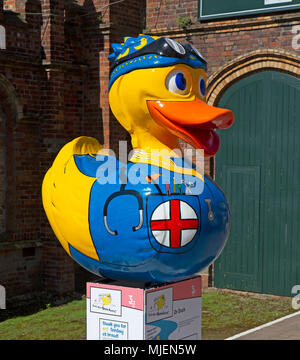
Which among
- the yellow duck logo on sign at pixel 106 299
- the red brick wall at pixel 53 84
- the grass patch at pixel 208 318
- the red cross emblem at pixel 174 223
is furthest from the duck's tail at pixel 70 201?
the red brick wall at pixel 53 84

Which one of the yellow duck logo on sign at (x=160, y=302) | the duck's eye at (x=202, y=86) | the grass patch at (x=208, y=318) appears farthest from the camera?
the grass patch at (x=208, y=318)

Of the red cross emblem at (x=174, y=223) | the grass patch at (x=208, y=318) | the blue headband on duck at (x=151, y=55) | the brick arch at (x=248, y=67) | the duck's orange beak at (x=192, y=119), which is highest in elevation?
the brick arch at (x=248, y=67)

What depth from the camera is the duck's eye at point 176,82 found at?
186 inches

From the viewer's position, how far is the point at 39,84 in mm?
9797

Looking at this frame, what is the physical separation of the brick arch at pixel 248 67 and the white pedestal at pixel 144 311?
5444mm

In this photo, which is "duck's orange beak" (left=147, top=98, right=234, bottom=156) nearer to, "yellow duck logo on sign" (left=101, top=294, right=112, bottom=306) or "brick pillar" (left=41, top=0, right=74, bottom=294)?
"yellow duck logo on sign" (left=101, top=294, right=112, bottom=306)

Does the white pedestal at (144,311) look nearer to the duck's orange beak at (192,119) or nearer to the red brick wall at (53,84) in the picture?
the duck's orange beak at (192,119)

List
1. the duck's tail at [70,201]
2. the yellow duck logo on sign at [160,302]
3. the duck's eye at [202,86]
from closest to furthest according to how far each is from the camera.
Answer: the duck's tail at [70,201] → the yellow duck logo on sign at [160,302] → the duck's eye at [202,86]

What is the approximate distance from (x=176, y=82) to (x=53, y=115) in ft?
17.5

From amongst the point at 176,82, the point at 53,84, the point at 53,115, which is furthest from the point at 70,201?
the point at 53,84

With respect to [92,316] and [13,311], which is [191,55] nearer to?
[92,316]

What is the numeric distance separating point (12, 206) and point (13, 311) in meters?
1.61

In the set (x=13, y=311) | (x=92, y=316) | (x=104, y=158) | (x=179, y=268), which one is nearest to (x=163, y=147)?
(x=104, y=158)

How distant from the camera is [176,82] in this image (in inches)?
187
